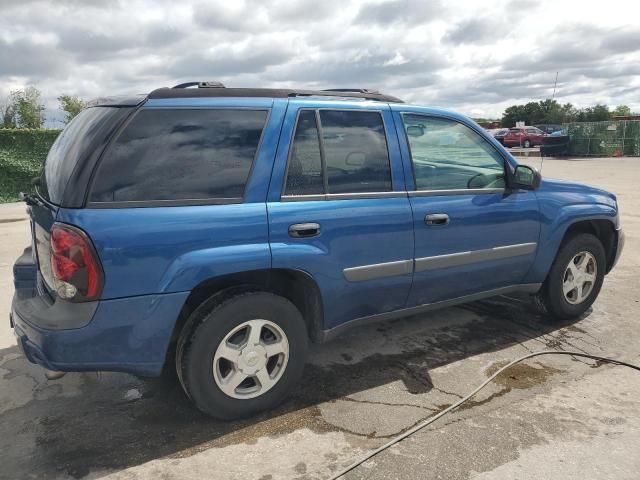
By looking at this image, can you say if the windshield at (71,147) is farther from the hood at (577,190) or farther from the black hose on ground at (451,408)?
the hood at (577,190)

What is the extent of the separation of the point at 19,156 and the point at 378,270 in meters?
13.3

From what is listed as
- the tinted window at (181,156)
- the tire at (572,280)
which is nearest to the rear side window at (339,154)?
the tinted window at (181,156)

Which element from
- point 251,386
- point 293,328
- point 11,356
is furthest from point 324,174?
point 11,356

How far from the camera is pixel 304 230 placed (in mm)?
2977

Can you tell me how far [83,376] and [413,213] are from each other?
244cm

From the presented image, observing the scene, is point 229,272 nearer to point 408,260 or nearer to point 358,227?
point 358,227

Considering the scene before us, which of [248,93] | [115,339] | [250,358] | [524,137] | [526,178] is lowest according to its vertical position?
[250,358]

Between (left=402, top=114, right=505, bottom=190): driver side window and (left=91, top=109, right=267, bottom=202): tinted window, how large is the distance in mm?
1115

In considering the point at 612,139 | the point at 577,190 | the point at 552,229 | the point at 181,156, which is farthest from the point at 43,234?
the point at 612,139

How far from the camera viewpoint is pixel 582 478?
2.54m

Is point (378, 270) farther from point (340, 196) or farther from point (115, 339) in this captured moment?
point (115, 339)

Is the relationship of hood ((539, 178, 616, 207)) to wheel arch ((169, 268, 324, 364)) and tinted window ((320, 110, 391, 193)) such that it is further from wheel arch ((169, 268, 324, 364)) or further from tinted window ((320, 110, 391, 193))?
wheel arch ((169, 268, 324, 364))

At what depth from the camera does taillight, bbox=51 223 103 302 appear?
2469 mm

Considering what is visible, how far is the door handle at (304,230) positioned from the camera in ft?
9.64
